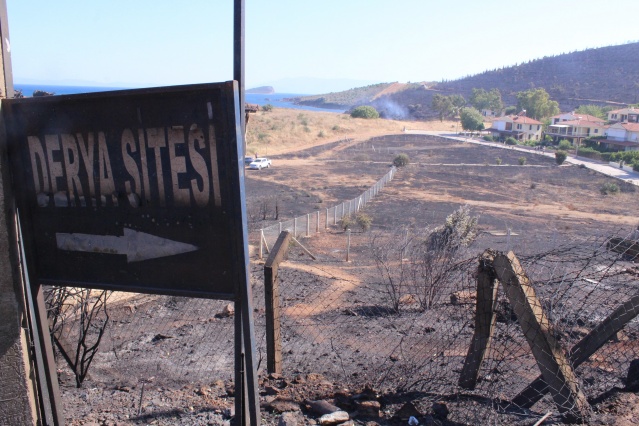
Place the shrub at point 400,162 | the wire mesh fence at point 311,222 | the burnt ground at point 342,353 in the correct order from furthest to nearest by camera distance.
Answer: the shrub at point 400,162 → the wire mesh fence at point 311,222 → the burnt ground at point 342,353

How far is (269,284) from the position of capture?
416 cm

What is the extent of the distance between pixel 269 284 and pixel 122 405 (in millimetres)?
1408

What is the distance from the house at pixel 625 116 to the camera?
8275 cm

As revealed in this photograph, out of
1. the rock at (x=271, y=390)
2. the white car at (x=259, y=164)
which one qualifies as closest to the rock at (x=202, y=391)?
the rock at (x=271, y=390)

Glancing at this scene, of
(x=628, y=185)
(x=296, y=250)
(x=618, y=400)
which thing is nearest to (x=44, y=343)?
(x=618, y=400)

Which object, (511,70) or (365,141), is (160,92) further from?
(511,70)

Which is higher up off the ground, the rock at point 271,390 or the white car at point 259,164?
the rock at point 271,390

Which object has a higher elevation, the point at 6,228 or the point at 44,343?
the point at 6,228

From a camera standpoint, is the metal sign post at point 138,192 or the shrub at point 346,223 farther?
the shrub at point 346,223

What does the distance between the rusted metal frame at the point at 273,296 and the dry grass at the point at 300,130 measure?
5892 cm

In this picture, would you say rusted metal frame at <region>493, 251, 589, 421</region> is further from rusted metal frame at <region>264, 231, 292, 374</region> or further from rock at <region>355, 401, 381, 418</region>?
rusted metal frame at <region>264, 231, 292, 374</region>

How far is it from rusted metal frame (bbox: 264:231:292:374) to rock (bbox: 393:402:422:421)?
1100 millimetres

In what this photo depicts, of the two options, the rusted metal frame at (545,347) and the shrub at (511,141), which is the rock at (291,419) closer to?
the rusted metal frame at (545,347)

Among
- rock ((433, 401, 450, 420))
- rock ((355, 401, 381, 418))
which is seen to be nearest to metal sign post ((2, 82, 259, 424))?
rock ((355, 401, 381, 418))
